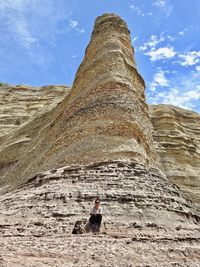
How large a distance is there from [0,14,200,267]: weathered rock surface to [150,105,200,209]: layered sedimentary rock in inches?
304

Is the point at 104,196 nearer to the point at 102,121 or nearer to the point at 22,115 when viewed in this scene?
the point at 102,121

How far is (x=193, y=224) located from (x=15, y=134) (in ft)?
61.9

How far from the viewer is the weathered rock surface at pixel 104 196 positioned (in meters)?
8.34

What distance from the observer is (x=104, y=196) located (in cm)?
1128

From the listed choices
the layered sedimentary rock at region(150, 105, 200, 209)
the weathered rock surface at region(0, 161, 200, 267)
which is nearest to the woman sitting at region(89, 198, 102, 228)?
the weathered rock surface at region(0, 161, 200, 267)

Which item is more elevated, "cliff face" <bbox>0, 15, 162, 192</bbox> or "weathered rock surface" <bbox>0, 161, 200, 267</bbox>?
"cliff face" <bbox>0, 15, 162, 192</bbox>

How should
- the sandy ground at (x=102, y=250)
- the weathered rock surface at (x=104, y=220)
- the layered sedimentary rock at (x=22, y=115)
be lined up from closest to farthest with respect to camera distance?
1. the sandy ground at (x=102, y=250)
2. the weathered rock surface at (x=104, y=220)
3. the layered sedimentary rock at (x=22, y=115)

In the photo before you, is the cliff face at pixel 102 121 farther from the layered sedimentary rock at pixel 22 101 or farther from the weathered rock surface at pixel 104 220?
the layered sedimentary rock at pixel 22 101

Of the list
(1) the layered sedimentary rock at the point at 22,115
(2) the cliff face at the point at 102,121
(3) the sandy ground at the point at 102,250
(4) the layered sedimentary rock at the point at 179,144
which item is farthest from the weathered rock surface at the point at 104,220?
(4) the layered sedimentary rock at the point at 179,144

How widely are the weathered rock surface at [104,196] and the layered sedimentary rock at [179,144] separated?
25.3 ft

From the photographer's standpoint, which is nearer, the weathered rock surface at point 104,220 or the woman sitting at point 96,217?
Result: the weathered rock surface at point 104,220

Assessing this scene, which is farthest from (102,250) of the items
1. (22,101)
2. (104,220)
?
(22,101)

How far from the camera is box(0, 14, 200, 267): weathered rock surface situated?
8.34m

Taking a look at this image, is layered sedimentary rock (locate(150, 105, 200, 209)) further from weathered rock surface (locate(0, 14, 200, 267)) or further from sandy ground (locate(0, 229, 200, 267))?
sandy ground (locate(0, 229, 200, 267))
